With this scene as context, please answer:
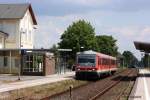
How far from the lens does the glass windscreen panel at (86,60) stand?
165 feet

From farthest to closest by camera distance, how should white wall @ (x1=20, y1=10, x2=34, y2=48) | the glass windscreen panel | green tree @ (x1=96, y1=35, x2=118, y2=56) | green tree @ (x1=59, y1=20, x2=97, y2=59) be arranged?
green tree @ (x1=96, y1=35, x2=118, y2=56), green tree @ (x1=59, y1=20, x2=97, y2=59), white wall @ (x1=20, y1=10, x2=34, y2=48), the glass windscreen panel

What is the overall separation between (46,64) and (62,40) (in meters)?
51.2

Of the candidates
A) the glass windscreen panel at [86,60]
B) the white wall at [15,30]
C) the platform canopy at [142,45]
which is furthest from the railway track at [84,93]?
the white wall at [15,30]

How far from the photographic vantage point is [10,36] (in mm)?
76875

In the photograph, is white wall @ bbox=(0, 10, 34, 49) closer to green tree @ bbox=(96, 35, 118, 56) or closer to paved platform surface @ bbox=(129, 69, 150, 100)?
paved platform surface @ bbox=(129, 69, 150, 100)

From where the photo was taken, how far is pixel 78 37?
112 metres

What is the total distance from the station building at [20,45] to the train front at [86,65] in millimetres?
10353

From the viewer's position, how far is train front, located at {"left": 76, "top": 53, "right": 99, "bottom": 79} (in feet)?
164

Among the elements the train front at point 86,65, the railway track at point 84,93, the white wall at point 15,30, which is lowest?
the railway track at point 84,93

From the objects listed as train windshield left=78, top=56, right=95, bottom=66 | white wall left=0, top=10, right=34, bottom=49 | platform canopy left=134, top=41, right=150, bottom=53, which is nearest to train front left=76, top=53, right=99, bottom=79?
train windshield left=78, top=56, right=95, bottom=66

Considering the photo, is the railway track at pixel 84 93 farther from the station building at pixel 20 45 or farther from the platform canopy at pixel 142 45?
the platform canopy at pixel 142 45

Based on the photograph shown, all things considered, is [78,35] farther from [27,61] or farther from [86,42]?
[27,61]

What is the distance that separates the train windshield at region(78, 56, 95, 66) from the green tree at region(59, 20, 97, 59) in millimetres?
57383

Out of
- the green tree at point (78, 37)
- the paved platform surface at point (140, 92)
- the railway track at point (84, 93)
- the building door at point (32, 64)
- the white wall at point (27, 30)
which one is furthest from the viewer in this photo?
the green tree at point (78, 37)
